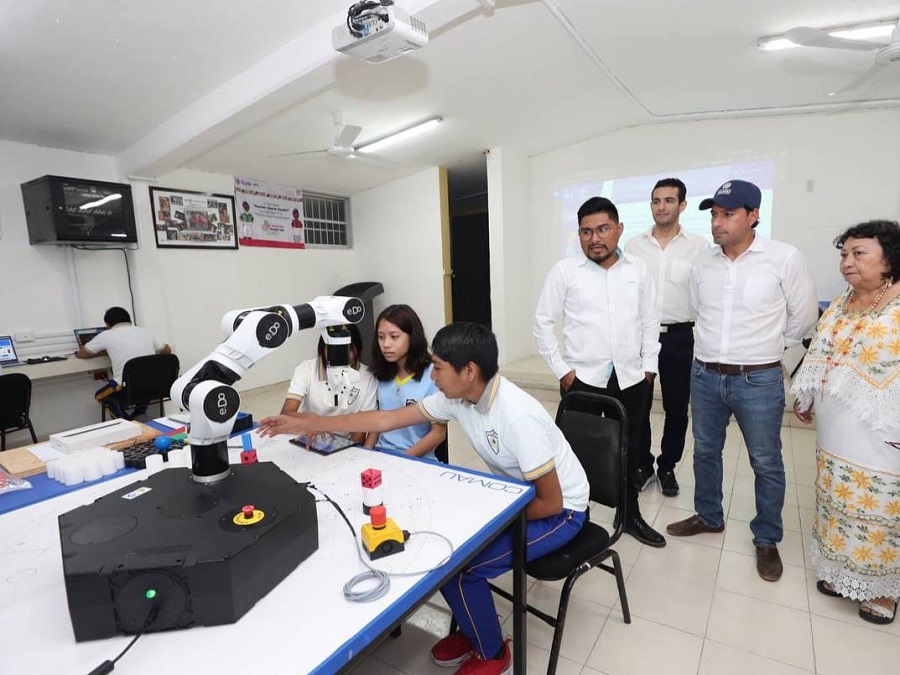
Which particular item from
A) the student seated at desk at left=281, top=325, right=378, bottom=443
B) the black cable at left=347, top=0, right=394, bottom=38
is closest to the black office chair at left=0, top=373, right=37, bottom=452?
the student seated at desk at left=281, top=325, right=378, bottom=443

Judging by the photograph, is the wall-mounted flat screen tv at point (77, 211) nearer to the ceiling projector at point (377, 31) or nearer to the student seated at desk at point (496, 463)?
the ceiling projector at point (377, 31)

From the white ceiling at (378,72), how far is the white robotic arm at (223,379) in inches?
→ 75.0

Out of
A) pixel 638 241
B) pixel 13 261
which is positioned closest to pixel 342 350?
pixel 638 241

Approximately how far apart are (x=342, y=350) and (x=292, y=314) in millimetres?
162

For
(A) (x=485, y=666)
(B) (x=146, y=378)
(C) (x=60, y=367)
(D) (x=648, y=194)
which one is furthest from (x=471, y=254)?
(A) (x=485, y=666)

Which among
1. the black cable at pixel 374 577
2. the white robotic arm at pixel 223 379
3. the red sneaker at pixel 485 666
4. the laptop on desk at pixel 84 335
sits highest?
A: the white robotic arm at pixel 223 379

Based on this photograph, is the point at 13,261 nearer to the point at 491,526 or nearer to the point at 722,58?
the point at 491,526

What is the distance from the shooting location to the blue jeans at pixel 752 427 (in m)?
1.96

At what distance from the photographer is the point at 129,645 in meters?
0.80

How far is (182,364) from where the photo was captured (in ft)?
15.7

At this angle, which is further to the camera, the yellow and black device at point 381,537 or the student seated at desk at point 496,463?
the student seated at desk at point 496,463

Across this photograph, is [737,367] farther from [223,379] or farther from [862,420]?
[223,379]

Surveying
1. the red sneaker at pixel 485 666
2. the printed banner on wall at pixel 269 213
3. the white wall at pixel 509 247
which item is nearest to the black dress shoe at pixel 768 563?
the red sneaker at pixel 485 666

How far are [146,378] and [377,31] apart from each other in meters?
2.97
